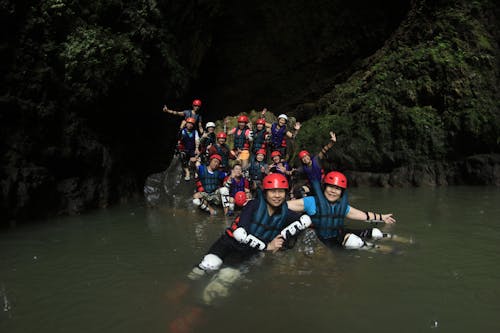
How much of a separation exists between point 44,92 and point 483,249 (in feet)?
36.0

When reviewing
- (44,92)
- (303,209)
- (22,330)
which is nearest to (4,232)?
(44,92)

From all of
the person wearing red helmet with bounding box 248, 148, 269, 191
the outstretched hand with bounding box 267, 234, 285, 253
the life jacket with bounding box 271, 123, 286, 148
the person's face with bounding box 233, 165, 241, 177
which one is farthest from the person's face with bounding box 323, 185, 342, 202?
the life jacket with bounding box 271, 123, 286, 148

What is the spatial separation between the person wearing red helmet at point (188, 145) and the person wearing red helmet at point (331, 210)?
6054mm

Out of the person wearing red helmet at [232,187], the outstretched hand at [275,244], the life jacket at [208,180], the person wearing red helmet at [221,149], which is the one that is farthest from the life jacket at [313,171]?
the outstretched hand at [275,244]

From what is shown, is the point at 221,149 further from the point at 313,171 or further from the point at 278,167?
the point at 313,171

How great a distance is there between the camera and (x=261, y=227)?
5.14m

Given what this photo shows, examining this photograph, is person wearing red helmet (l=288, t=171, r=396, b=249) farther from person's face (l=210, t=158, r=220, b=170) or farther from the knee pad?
person's face (l=210, t=158, r=220, b=170)

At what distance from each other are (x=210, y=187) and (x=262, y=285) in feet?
17.7

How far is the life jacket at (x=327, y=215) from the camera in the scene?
5.71 meters

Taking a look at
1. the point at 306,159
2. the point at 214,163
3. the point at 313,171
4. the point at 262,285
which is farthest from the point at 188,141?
the point at 262,285

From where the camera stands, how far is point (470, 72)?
14.3 m

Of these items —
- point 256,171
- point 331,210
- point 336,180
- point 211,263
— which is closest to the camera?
point 211,263

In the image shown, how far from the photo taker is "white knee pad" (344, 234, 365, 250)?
5832 millimetres

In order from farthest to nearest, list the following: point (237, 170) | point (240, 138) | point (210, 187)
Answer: point (240, 138) → point (210, 187) → point (237, 170)
